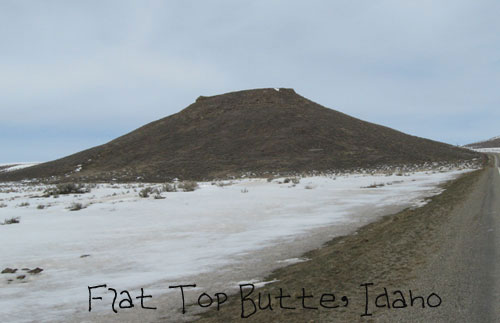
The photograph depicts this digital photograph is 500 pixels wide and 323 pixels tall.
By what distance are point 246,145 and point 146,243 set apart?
48863 millimetres

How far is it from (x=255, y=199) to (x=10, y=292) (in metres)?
9.98

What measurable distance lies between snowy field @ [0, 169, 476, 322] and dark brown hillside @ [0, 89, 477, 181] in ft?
101

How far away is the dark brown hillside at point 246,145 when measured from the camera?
155 feet

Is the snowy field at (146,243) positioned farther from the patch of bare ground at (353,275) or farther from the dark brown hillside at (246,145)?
the dark brown hillside at (246,145)

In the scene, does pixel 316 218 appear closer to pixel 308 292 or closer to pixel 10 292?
pixel 308 292

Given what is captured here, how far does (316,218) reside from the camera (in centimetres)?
966

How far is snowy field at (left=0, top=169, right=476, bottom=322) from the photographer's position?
458 cm

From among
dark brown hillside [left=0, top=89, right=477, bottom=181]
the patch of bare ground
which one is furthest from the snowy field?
dark brown hillside [left=0, top=89, right=477, bottom=181]

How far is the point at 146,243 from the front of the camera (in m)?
7.09

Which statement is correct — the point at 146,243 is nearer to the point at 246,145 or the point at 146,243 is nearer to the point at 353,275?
the point at 353,275

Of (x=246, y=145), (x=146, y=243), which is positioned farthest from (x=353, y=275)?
(x=246, y=145)

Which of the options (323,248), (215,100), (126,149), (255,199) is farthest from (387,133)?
(323,248)

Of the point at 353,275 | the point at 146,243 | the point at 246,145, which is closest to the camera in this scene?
the point at 353,275

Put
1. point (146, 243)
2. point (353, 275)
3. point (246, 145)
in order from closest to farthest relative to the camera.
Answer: point (353, 275), point (146, 243), point (246, 145)
